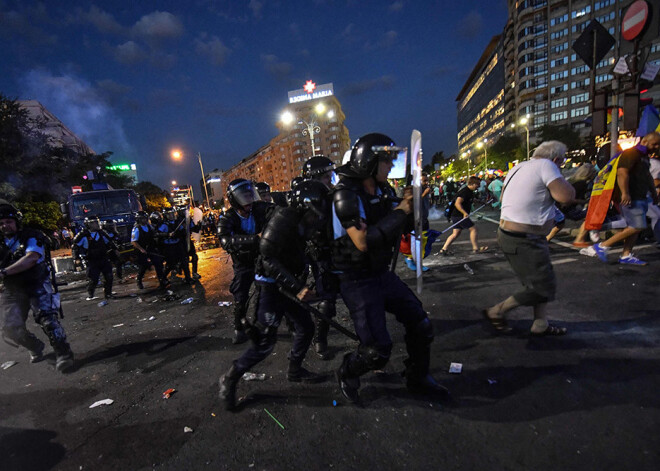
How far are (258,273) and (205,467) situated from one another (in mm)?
1476

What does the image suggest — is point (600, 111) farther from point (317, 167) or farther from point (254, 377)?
point (254, 377)

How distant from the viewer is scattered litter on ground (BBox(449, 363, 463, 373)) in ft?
9.81

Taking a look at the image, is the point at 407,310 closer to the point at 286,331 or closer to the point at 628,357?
the point at 628,357

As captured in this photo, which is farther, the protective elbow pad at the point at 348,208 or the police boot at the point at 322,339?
the police boot at the point at 322,339

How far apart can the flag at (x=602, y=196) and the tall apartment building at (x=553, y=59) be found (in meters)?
78.8

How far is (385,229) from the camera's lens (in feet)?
7.13

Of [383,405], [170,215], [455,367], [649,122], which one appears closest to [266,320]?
[383,405]

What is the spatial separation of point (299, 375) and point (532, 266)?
2.62 m

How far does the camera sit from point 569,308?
4.04 metres

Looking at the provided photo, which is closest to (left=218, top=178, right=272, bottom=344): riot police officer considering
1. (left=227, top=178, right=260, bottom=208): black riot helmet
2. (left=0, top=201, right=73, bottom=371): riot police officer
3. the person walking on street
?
(left=227, top=178, right=260, bottom=208): black riot helmet

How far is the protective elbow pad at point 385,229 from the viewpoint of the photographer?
2172 millimetres

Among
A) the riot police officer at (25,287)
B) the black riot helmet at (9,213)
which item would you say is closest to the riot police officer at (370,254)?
the riot police officer at (25,287)

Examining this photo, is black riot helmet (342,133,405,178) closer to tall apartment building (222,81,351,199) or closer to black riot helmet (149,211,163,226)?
black riot helmet (149,211,163,226)

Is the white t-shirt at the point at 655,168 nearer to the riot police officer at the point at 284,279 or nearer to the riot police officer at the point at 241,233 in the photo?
the riot police officer at the point at 284,279
